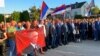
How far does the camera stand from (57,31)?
20.3 metres

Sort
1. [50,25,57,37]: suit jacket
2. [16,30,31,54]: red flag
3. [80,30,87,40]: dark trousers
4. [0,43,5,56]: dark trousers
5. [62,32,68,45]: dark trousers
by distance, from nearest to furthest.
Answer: [16,30,31,54]: red flag < [0,43,5,56]: dark trousers < [50,25,57,37]: suit jacket < [62,32,68,45]: dark trousers < [80,30,87,40]: dark trousers

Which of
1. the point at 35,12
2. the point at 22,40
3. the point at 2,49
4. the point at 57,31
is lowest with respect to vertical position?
the point at 2,49

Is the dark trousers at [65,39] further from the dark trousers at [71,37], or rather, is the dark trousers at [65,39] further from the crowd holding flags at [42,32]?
the dark trousers at [71,37]

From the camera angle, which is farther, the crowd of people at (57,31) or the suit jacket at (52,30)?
the suit jacket at (52,30)

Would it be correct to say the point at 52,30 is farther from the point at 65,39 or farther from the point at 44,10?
the point at 65,39

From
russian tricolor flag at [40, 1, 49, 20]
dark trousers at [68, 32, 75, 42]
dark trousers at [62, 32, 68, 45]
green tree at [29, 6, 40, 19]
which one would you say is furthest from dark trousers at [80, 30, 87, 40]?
green tree at [29, 6, 40, 19]

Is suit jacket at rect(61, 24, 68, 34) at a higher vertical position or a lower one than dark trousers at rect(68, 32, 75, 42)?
higher

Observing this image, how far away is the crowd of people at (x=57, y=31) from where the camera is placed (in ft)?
42.0

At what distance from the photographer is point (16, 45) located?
41.9 ft

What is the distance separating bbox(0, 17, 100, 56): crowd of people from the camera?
12.8m

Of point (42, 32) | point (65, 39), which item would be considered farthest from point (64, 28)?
point (42, 32)

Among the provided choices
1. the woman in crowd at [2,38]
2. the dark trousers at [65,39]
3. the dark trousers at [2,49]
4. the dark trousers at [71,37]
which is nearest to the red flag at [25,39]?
the woman in crowd at [2,38]

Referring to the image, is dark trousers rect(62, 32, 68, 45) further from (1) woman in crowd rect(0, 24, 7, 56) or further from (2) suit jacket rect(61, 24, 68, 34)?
(1) woman in crowd rect(0, 24, 7, 56)

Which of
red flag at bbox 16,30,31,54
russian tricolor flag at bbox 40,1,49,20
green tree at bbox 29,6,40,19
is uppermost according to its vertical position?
green tree at bbox 29,6,40,19
